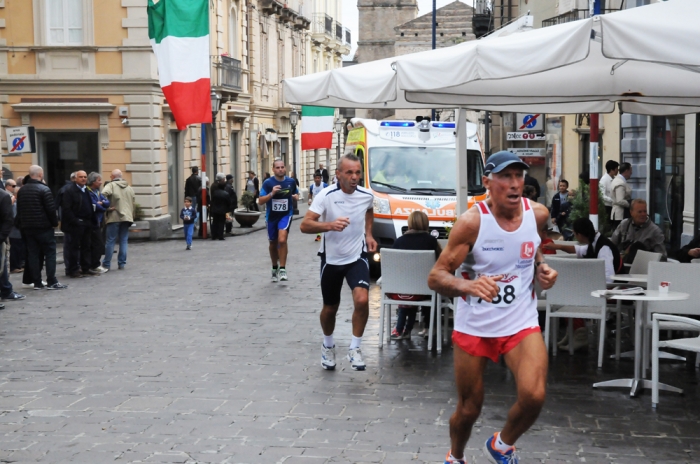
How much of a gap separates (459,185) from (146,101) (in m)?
18.8

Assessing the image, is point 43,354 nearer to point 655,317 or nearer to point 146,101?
point 655,317

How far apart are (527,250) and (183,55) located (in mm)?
15066

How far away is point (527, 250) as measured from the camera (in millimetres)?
5590

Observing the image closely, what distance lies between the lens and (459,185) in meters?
9.81

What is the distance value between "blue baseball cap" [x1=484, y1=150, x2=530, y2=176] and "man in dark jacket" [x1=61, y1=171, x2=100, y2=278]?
1217cm

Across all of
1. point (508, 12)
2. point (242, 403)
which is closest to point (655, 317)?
point (242, 403)

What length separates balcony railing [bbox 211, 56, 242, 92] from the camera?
34156 millimetres

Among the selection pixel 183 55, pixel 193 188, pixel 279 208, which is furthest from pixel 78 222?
pixel 193 188

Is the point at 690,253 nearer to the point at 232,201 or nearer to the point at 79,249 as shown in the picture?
the point at 79,249

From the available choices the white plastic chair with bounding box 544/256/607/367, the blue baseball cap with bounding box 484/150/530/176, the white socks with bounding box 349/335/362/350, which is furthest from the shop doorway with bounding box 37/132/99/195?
the blue baseball cap with bounding box 484/150/530/176

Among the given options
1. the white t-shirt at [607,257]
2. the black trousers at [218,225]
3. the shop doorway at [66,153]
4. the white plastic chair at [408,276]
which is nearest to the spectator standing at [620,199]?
the white t-shirt at [607,257]

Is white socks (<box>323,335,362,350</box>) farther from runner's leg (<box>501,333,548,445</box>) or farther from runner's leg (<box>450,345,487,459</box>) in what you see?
runner's leg (<box>501,333,548,445</box>)

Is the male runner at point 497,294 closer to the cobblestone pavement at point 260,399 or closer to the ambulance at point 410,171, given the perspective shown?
the cobblestone pavement at point 260,399

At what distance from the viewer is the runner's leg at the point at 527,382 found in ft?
17.5
